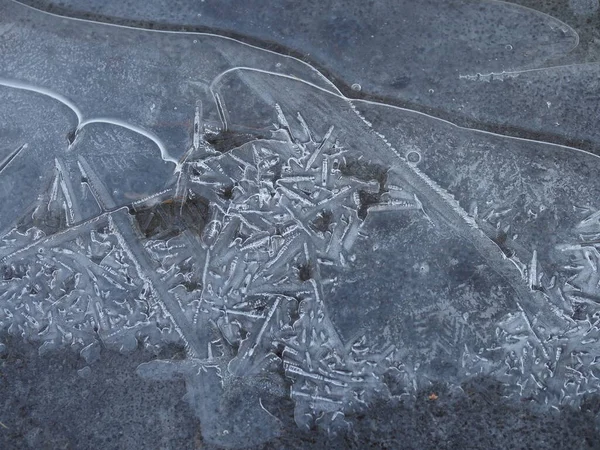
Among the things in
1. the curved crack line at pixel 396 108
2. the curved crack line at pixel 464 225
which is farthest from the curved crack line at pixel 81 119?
the curved crack line at pixel 464 225

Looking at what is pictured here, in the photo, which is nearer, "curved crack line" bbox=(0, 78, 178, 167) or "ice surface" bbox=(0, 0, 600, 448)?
"ice surface" bbox=(0, 0, 600, 448)

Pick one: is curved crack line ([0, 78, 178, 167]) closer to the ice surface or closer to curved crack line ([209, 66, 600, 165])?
the ice surface

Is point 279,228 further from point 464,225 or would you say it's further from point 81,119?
point 81,119

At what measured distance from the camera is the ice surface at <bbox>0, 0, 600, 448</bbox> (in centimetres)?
250

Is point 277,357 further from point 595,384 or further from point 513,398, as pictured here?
point 595,384

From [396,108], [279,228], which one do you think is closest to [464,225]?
[396,108]

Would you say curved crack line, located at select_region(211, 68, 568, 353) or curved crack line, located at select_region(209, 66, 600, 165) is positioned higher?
curved crack line, located at select_region(209, 66, 600, 165)

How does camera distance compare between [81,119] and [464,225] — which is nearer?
[464,225]

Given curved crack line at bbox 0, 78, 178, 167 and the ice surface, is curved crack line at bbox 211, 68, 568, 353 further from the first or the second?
curved crack line at bbox 0, 78, 178, 167

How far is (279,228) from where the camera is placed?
2.59 metres

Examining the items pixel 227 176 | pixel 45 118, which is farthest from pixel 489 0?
pixel 45 118

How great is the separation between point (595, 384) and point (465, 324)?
67cm

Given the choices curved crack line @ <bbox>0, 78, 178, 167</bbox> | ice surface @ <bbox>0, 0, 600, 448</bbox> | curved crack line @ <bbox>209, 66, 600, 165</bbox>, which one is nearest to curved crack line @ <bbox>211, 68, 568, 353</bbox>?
ice surface @ <bbox>0, 0, 600, 448</bbox>

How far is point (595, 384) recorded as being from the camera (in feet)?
8.07
